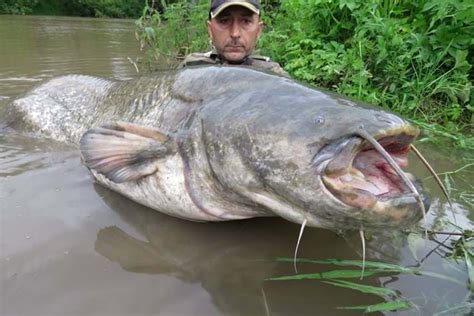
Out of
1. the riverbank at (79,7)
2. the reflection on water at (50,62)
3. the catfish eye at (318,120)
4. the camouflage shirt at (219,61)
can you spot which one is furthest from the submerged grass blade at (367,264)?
the riverbank at (79,7)

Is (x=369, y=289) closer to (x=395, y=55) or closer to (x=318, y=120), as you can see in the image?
(x=318, y=120)

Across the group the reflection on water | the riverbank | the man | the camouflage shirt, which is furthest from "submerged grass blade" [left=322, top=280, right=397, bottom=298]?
the riverbank

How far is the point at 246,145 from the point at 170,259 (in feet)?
1.79

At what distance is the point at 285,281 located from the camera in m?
1.59

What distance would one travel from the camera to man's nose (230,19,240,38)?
3.44 metres

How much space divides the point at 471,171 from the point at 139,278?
221 cm

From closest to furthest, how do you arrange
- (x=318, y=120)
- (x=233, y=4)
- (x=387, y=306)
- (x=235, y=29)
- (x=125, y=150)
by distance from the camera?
(x=387, y=306) → (x=318, y=120) → (x=125, y=150) → (x=233, y=4) → (x=235, y=29)

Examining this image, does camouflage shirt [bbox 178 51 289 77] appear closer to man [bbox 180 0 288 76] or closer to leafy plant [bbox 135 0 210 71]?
man [bbox 180 0 288 76]

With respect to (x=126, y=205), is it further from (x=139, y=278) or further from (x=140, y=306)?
(x=140, y=306)

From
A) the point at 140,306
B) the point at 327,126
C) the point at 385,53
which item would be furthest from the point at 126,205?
the point at 385,53

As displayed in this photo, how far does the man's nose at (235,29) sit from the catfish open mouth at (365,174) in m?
2.23

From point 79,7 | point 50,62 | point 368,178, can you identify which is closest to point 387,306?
point 368,178

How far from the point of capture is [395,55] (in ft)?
12.2

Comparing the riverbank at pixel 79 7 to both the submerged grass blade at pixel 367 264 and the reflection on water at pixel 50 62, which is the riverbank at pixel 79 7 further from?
the submerged grass blade at pixel 367 264
